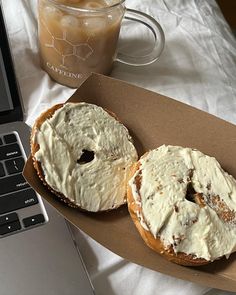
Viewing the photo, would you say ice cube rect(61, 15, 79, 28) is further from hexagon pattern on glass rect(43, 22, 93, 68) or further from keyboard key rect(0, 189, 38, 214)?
keyboard key rect(0, 189, 38, 214)

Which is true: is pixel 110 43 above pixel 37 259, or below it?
above

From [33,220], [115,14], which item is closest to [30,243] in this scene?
[33,220]

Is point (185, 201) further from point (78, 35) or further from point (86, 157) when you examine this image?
point (78, 35)

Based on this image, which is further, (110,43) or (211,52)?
(211,52)

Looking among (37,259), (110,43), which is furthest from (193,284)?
(110,43)

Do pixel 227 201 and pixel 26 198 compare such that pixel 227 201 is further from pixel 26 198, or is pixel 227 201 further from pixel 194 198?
pixel 26 198

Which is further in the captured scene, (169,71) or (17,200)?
(169,71)
